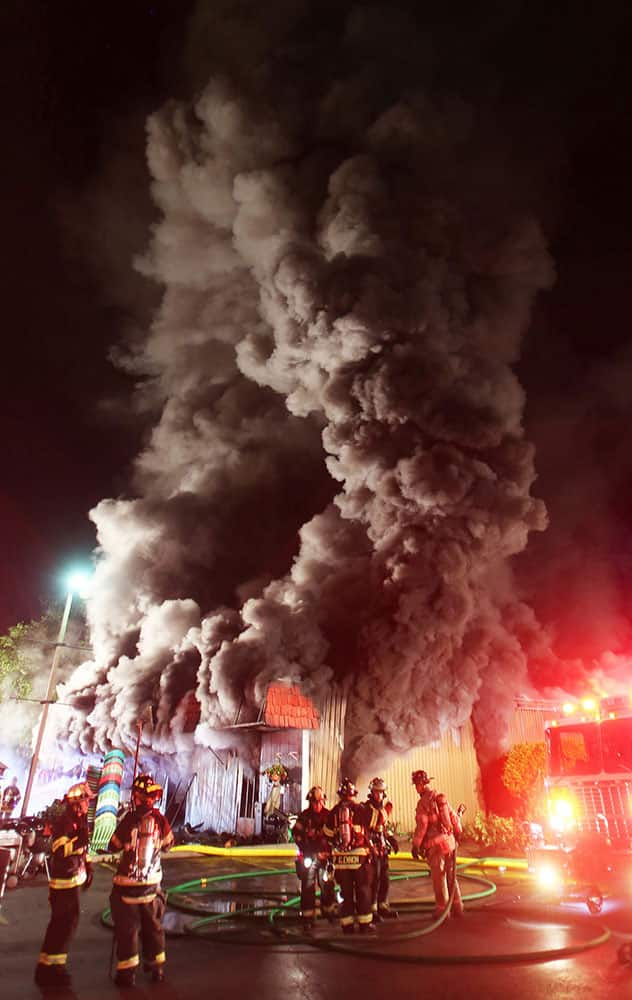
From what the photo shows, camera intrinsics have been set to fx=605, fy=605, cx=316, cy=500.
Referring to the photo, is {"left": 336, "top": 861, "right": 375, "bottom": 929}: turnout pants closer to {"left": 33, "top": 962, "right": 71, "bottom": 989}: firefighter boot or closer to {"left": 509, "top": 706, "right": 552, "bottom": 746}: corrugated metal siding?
{"left": 33, "top": 962, "right": 71, "bottom": 989}: firefighter boot

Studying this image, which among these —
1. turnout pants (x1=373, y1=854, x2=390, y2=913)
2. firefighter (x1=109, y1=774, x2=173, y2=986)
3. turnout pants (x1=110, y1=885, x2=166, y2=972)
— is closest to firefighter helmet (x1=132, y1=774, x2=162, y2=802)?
firefighter (x1=109, y1=774, x2=173, y2=986)

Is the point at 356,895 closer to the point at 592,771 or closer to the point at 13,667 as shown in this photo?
the point at 592,771

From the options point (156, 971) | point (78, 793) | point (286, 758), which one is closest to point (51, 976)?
point (156, 971)

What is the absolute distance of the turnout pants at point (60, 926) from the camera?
18.2ft

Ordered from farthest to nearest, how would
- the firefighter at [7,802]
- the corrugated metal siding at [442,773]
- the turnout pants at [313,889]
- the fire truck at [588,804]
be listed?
the corrugated metal siding at [442,773] → the firefighter at [7,802] → the fire truck at [588,804] → the turnout pants at [313,889]

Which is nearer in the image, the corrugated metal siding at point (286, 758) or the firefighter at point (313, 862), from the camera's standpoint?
the firefighter at point (313, 862)

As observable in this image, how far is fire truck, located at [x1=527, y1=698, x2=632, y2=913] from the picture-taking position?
306 inches

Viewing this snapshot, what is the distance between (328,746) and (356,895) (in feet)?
36.2

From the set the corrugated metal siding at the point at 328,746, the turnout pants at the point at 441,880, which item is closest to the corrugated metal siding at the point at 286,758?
the corrugated metal siding at the point at 328,746

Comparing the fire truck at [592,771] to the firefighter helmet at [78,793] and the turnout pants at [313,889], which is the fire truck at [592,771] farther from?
the firefighter helmet at [78,793]

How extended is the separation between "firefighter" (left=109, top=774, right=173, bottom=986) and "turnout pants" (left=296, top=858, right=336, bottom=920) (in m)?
2.53

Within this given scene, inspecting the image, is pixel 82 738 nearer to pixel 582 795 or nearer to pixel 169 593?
pixel 169 593

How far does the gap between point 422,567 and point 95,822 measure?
12740mm

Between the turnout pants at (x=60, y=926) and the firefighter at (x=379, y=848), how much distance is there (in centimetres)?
371
